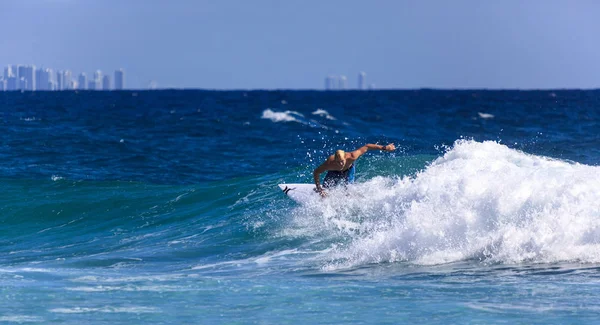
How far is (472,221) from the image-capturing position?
10219 mm

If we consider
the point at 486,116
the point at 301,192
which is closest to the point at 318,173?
the point at 301,192

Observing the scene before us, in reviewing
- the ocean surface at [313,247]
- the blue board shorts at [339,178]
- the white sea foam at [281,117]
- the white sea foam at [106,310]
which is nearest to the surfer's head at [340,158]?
the blue board shorts at [339,178]

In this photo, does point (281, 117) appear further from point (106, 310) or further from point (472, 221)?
point (106, 310)

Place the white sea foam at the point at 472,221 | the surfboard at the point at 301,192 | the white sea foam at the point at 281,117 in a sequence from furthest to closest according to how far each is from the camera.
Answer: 1. the white sea foam at the point at 281,117
2. the surfboard at the point at 301,192
3. the white sea foam at the point at 472,221

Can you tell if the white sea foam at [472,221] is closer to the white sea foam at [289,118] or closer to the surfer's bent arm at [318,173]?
the surfer's bent arm at [318,173]

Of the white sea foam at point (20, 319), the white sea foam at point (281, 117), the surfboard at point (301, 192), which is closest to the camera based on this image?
the white sea foam at point (20, 319)

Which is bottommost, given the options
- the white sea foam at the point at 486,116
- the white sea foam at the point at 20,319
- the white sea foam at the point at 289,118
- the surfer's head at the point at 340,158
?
the white sea foam at the point at 20,319

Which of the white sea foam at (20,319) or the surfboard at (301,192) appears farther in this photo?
the surfboard at (301,192)

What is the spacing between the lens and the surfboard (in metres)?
13.0

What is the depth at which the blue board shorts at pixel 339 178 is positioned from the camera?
12672 millimetres

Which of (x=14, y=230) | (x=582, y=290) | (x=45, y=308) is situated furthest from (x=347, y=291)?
(x=14, y=230)

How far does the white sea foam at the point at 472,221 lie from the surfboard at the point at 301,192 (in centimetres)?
61

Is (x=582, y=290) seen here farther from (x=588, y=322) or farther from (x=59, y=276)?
(x=59, y=276)

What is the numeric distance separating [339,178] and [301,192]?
2.81 ft
